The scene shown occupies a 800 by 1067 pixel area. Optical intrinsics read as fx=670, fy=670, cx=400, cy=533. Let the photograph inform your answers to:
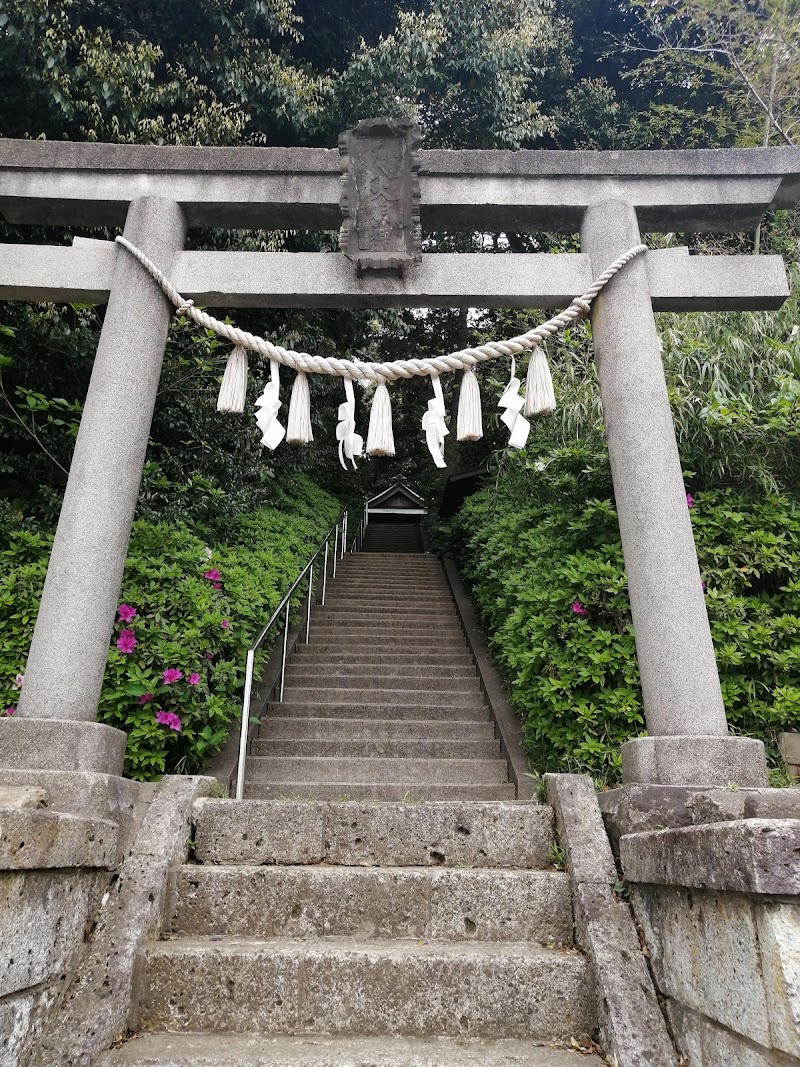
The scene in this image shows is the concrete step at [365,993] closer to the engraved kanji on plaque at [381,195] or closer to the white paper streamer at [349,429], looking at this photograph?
the white paper streamer at [349,429]

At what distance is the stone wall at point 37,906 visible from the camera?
6.24 feet

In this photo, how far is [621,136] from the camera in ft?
33.6

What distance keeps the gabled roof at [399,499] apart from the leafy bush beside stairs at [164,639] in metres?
12.6

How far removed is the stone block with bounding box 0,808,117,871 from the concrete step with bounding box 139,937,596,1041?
0.39 metres

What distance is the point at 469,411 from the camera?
346 cm

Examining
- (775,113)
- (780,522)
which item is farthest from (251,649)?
(775,113)

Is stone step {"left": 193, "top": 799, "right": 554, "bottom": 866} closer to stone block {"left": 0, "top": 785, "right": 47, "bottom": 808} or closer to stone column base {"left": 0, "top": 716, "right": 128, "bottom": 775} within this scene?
stone column base {"left": 0, "top": 716, "right": 128, "bottom": 775}

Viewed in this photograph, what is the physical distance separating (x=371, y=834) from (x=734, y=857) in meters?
1.61

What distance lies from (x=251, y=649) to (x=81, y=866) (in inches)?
80.6

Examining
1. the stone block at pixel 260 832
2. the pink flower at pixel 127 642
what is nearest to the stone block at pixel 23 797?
the stone block at pixel 260 832

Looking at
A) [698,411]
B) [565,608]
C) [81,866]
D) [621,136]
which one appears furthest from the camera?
[621,136]

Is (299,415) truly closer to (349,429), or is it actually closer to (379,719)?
(349,429)

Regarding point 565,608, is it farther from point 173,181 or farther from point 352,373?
point 173,181

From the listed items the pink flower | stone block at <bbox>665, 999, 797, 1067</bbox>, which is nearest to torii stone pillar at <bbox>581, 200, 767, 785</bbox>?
stone block at <bbox>665, 999, 797, 1067</bbox>
